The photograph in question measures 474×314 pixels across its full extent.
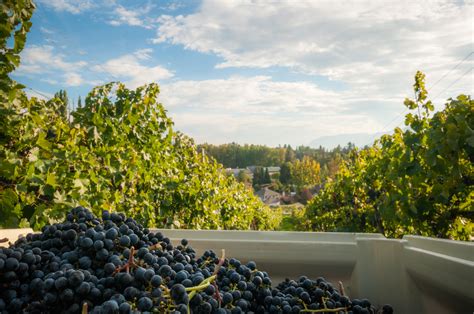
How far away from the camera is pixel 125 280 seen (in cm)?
76

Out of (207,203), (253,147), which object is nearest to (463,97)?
(207,203)

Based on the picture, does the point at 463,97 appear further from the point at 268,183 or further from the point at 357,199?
the point at 268,183

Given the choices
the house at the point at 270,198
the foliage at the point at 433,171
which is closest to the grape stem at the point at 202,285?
the foliage at the point at 433,171

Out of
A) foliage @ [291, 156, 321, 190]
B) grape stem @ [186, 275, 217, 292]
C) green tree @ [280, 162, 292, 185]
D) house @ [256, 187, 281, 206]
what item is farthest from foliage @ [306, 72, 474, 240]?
green tree @ [280, 162, 292, 185]

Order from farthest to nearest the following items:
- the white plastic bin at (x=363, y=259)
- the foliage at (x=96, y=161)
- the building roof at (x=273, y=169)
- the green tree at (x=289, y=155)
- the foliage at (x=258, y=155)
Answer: the green tree at (x=289, y=155) → the building roof at (x=273, y=169) → the foliage at (x=258, y=155) → the foliage at (x=96, y=161) → the white plastic bin at (x=363, y=259)

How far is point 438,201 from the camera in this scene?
128 inches

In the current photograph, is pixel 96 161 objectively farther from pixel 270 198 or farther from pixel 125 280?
pixel 270 198

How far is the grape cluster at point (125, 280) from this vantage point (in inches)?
29.1

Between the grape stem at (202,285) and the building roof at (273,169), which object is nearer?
the grape stem at (202,285)

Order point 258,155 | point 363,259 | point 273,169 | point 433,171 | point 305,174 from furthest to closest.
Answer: point 258,155 < point 273,169 < point 305,174 < point 433,171 < point 363,259

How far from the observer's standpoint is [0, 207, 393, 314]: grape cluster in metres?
0.74

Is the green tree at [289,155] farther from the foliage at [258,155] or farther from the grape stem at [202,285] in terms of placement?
the grape stem at [202,285]

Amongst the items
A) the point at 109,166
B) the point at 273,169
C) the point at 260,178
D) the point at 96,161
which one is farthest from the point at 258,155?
the point at 96,161

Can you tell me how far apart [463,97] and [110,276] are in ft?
10.3
